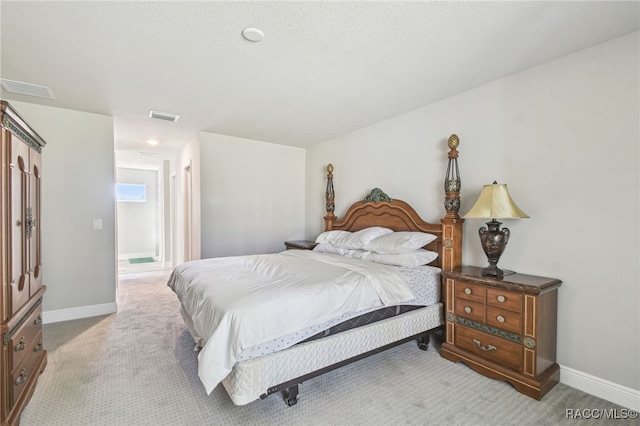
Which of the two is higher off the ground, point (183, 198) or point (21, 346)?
point (183, 198)

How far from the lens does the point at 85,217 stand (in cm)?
358

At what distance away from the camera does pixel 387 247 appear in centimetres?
303

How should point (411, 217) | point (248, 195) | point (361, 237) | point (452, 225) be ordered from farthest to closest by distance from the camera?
1. point (248, 195)
2. point (361, 237)
3. point (411, 217)
4. point (452, 225)

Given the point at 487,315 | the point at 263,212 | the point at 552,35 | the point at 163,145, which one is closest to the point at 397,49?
the point at 552,35

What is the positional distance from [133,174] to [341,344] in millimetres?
8665

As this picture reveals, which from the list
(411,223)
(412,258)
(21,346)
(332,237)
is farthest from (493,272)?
(21,346)

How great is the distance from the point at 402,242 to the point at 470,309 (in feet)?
2.76

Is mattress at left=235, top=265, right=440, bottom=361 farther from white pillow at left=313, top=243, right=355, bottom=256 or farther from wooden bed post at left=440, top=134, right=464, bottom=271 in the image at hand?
white pillow at left=313, top=243, right=355, bottom=256

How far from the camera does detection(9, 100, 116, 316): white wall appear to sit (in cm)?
339

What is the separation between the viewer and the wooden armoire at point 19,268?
161cm

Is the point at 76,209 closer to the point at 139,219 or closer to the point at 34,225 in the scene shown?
the point at 34,225

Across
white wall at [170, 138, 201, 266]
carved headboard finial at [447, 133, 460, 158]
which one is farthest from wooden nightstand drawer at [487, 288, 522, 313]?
white wall at [170, 138, 201, 266]

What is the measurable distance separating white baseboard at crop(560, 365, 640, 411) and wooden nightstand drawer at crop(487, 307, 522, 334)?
548 mm

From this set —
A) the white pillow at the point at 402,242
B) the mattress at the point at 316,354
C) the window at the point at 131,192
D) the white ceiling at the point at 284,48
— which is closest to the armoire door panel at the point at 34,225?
the white ceiling at the point at 284,48
